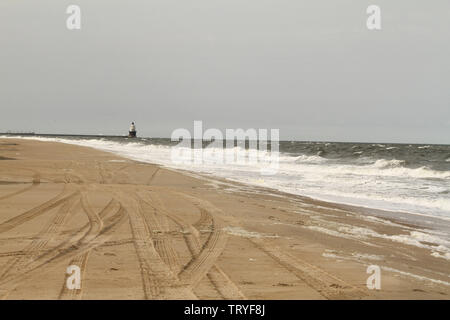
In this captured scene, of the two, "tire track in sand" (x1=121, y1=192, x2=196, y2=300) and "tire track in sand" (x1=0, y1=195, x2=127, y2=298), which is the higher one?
"tire track in sand" (x1=0, y1=195, x2=127, y2=298)

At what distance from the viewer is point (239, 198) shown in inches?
481

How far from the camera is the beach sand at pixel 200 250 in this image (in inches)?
181

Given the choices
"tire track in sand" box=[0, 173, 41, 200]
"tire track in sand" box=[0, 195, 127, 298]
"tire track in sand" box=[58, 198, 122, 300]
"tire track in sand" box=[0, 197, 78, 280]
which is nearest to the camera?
"tire track in sand" box=[58, 198, 122, 300]

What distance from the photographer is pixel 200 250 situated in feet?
20.2

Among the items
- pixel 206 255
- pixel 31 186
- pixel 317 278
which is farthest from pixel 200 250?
pixel 31 186

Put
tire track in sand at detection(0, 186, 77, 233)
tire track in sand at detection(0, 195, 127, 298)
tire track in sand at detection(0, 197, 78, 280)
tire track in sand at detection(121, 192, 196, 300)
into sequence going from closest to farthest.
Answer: tire track in sand at detection(121, 192, 196, 300), tire track in sand at detection(0, 195, 127, 298), tire track in sand at detection(0, 197, 78, 280), tire track in sand at detection(0, 186, 77, 233)

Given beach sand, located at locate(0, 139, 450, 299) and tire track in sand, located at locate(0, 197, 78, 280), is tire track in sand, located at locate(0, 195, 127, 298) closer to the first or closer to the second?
beach sand, located at locate(0, 139, 450, 299)

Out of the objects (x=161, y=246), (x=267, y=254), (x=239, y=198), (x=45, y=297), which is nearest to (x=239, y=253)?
(x=267, y=254)

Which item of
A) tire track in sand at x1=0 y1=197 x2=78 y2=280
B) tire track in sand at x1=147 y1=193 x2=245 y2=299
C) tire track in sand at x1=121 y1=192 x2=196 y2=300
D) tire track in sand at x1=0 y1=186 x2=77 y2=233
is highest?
tire track in sand at x1=0 y1=186 x2=77 y2=233

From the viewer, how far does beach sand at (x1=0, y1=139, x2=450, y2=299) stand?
15.1 feet

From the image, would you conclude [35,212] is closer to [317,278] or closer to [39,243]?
[39,243]

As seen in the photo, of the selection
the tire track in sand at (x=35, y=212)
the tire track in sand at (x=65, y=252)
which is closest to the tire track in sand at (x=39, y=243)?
the tire track in sand at (x=65, y=252)

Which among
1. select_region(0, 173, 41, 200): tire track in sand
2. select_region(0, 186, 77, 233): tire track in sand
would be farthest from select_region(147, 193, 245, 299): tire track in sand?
select_region(0, 173, 41, 200): tire track in sand
